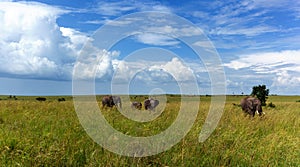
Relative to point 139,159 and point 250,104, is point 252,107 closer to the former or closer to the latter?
point 250,104

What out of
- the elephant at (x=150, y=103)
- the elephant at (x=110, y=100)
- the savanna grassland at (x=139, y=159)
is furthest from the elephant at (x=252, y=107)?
the elephant at (x=110, y=100)

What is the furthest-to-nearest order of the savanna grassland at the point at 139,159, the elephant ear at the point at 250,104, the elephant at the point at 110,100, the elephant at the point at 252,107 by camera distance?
the elephant at the point at 110,100 → the elephant ear at the point at 250,104 → the elephant at the point at 252,107 → the savanna grassland at the point at 139,159

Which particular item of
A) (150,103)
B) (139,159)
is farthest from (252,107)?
(139,159)

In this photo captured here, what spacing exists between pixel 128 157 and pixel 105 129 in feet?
8.03

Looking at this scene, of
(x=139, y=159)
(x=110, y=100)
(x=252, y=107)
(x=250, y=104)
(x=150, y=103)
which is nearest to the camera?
(x=139, y=159)

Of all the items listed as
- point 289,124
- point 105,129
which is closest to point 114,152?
point 105,129

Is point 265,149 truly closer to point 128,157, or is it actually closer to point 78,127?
point 128,157

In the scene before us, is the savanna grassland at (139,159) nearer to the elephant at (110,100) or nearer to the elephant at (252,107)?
the elephant at (252,107)

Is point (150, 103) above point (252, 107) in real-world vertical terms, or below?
above

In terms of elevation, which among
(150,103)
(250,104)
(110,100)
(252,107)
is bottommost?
(252,107)

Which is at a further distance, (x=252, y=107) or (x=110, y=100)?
(x=110, y=100)

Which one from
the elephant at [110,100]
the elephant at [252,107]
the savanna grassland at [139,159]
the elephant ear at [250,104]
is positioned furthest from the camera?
the elephant at [110,100]

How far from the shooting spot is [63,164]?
201 inches

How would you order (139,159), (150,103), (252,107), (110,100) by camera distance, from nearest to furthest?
(139,159) → (252,107) → (150,103) → (110,100)
